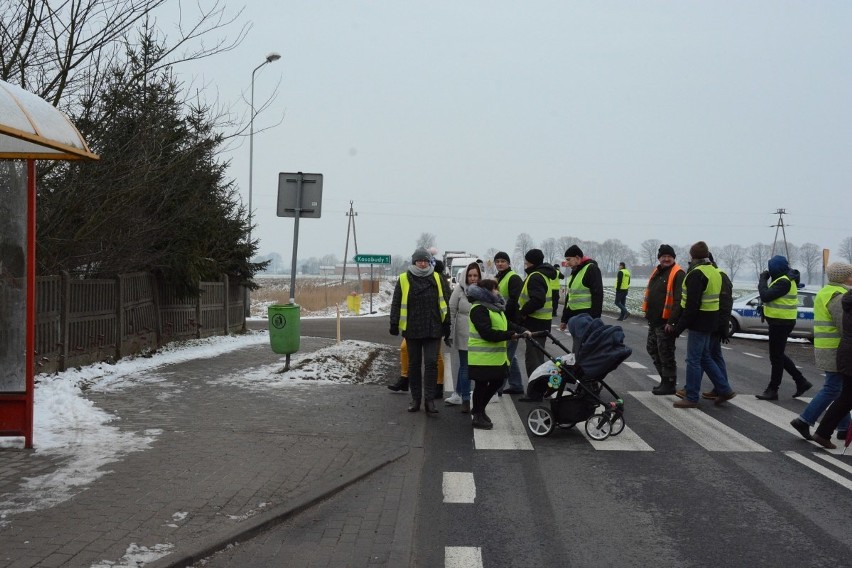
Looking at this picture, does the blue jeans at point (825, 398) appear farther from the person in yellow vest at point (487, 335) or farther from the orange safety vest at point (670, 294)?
the person in yellow vest at point (487, 335)

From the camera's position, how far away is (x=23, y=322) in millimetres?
7605

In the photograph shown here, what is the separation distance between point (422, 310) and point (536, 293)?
1.75 meters

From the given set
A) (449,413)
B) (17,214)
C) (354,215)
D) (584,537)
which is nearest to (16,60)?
(17,214)

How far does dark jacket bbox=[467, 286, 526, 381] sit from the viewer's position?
839cm

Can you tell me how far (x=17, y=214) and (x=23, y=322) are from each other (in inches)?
39.0

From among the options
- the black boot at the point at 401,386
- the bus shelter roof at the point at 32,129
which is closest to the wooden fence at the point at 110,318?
the bus shelter roof at the point at 32,129

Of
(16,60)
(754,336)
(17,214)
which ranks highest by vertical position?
(16,60)

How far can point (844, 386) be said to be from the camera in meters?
7.77

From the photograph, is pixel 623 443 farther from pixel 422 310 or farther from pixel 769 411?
pixel 769 411

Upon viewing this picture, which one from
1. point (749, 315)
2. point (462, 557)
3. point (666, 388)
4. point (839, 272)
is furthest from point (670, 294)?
point (749, 315)

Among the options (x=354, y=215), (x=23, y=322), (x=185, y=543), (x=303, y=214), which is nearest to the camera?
(x=185, y=543)

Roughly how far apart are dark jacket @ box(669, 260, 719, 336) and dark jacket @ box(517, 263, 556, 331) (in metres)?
1.68

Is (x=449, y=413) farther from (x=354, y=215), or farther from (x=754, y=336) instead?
(x=354, y=215)

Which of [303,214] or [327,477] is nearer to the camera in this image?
[327,477]
